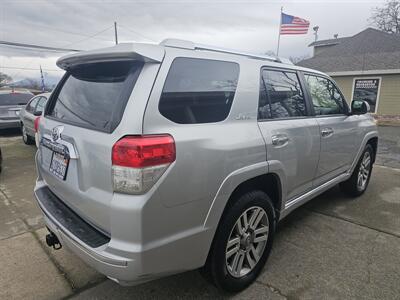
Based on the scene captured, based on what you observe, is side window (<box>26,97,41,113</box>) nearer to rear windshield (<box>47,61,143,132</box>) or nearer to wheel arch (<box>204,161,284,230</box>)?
rear windshield (<box>47,61,143,132</box>)

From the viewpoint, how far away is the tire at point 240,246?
2.14 metres

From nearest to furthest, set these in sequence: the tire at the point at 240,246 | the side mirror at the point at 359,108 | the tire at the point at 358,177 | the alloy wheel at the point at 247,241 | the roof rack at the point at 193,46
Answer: the roof rack at the point at 193,46, the tire at the point at 240,246, the alloy wheel at the point at 247,241, the side mirror at the point at 359,108, the tire at the point at 358,177

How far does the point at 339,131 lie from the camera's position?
11.6ft

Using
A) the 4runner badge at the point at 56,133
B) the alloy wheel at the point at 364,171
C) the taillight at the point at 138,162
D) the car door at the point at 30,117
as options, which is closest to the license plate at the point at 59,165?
the 4runner badge at the point at 56,133

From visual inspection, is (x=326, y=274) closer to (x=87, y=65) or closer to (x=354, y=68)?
(x=87, y=65)

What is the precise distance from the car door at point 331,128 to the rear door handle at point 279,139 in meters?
0.76

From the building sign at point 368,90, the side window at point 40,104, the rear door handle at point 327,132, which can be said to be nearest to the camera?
the rear door handle at point 327,132

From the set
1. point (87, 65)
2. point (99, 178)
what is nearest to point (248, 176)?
point (99, 178)

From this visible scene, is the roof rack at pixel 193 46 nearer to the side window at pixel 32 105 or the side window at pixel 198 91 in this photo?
the side window at pixel 198 91

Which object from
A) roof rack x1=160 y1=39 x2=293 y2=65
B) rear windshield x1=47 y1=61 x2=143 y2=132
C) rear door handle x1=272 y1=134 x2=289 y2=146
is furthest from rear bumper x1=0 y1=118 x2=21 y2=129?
rear door handle x1=272 y1=134 x2=289 y2=146

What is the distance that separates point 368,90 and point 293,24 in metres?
5.33

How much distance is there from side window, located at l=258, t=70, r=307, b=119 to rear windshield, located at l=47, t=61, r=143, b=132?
111 centimetres

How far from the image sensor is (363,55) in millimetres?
17125

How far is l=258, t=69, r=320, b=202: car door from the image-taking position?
8.14 feet
